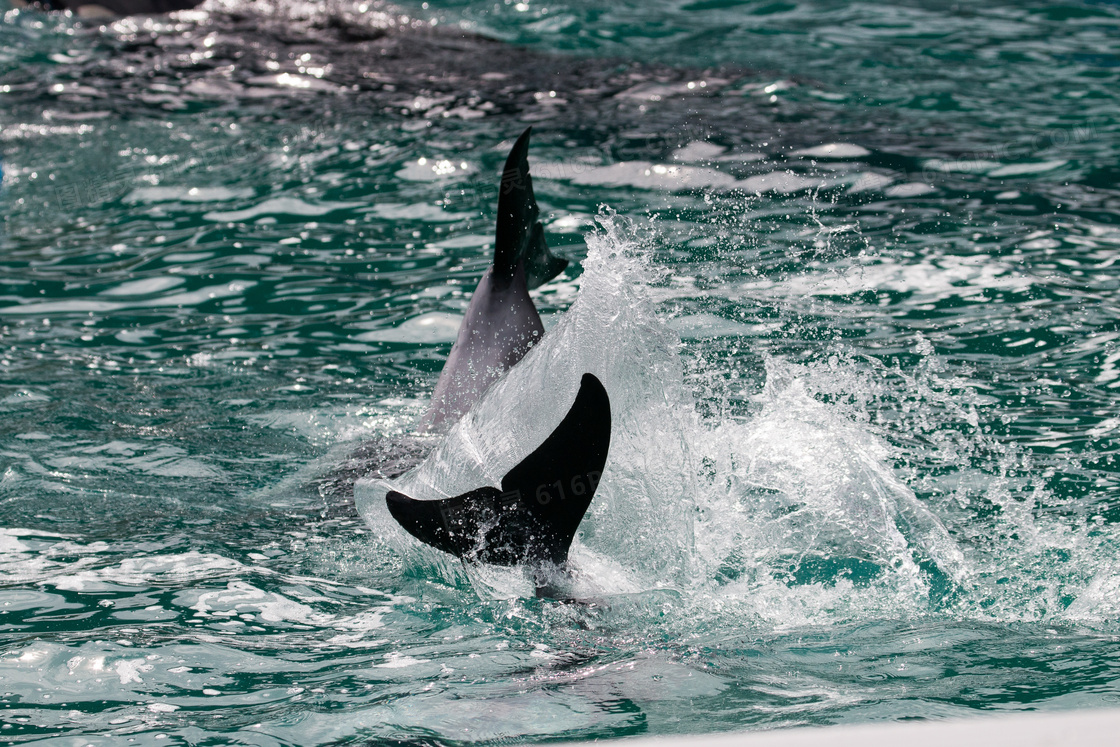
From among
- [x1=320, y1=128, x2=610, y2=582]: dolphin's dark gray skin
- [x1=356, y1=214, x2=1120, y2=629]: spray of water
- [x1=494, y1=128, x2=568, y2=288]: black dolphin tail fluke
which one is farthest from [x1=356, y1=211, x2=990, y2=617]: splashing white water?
[x1=494, y1=128, x2=568, y2=288]: black dolphin tail fluke

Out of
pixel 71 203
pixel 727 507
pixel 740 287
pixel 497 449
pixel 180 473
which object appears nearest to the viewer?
pixel 497 449

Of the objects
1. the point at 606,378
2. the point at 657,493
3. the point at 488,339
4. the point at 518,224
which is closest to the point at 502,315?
the point at 488,339

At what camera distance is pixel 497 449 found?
11.2ft

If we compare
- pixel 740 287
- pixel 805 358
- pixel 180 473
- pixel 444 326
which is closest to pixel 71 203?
pixel 444 326

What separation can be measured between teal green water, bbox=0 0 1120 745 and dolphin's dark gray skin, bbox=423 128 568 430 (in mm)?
467

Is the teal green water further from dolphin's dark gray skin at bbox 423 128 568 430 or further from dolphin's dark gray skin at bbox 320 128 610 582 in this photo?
dolphin's dark gray skin at bbox 423 128 568 430

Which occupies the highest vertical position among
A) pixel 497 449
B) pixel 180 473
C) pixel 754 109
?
pixel 754 109

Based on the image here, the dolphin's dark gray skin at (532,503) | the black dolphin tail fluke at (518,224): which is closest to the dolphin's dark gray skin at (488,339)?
the black dolphin tail fluke at (518,224)

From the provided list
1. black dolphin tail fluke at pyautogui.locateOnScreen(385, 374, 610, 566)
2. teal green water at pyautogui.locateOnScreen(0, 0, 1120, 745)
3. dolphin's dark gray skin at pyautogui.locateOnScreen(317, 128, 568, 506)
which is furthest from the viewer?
dolphin's dark gray skin at pyautogui.locateOnScreen(317, 128, 568, 506)

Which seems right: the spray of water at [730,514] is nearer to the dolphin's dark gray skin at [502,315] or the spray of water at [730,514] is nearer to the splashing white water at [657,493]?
the splashing white water at [657,493]

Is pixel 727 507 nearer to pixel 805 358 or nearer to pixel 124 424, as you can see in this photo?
pixel 805 358

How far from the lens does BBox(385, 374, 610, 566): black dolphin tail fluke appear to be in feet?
9.92

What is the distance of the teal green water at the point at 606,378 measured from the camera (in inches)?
114

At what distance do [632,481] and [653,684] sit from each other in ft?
2.80
